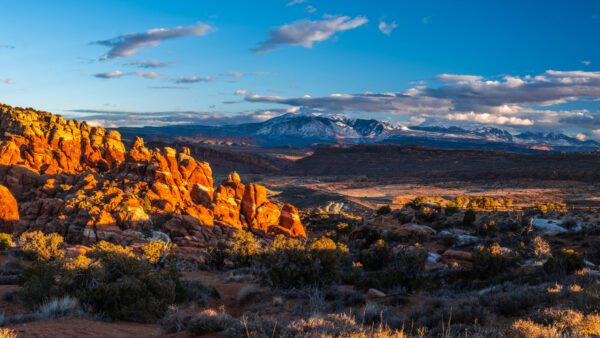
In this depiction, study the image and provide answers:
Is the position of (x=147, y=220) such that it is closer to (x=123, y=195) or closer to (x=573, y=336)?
(x=123, y=195)

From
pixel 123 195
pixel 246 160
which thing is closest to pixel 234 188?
pixel 123 195

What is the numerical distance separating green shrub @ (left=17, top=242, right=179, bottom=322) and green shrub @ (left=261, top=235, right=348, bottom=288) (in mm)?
4616

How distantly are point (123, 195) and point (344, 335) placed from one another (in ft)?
88.6

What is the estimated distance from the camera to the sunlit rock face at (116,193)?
26.3 metres

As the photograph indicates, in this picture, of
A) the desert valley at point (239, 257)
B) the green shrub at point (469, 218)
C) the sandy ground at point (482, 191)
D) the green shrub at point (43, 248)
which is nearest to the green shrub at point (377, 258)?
the desert valley at point (239, 257)

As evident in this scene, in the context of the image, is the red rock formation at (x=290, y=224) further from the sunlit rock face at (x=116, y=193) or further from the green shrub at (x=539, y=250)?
the green shrub at (x=539, y=250)

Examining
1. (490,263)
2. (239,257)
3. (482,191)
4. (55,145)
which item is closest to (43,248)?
(239,257)

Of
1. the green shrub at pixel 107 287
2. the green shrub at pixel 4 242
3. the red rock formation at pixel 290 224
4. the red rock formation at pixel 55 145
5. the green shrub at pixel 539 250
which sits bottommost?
the red rock formation at pixel 290 224

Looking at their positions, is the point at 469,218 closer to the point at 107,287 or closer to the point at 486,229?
the point at 486,229

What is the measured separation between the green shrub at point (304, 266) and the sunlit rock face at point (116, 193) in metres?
13.6

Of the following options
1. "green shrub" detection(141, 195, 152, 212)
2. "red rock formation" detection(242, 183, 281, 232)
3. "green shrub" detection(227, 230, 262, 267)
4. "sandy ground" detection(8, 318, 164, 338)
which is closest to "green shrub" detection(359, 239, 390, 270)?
"green shrub" detection(227, 230, 262, 267)

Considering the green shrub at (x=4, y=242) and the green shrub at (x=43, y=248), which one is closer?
the green shrub at (x=43, y=248)

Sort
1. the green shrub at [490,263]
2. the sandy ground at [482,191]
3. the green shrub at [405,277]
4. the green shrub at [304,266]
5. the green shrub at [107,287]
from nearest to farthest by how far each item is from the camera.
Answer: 1. the green shrub at [107,287]
2. the green shrub at [304,266]
3. the green shrub at [405,277]
4. the green shrub at [490,263]
5. the sandy ground at [482,191]

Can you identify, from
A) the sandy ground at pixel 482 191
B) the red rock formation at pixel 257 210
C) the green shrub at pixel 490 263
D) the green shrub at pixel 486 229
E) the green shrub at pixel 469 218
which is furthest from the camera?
the sandy ground at pixel 482 191
